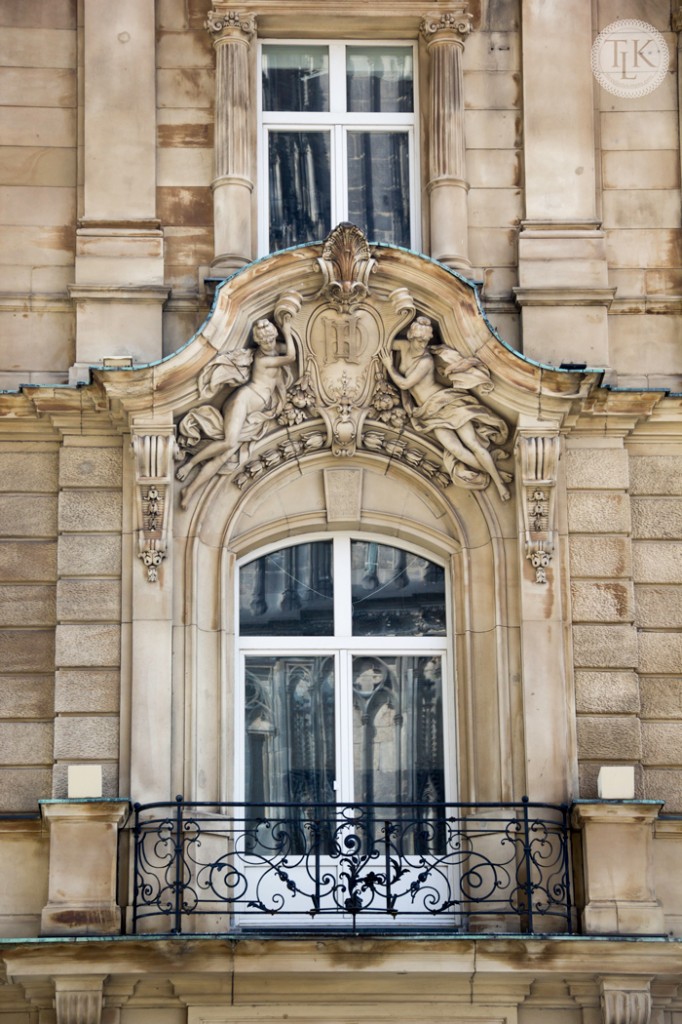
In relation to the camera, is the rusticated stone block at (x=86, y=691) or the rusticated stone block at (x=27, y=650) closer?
the rusticated stone block at (x=86, y=691)

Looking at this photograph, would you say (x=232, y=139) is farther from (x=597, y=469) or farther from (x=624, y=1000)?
(x=624, y=1000)

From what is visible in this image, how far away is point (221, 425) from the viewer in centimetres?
1472

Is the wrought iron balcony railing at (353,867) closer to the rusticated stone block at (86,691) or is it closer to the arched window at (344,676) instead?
the arched window at (344,676)

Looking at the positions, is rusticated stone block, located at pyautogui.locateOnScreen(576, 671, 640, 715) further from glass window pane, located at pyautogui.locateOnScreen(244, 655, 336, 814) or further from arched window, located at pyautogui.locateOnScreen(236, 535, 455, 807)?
glass window pane, located at pyautogui.locateOnScreen(244, 655, 336, 814)

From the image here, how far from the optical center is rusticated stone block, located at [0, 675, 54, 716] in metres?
14.4

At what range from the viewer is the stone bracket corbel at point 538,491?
47.7 ft

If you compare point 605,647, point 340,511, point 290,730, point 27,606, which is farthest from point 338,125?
point 290,730

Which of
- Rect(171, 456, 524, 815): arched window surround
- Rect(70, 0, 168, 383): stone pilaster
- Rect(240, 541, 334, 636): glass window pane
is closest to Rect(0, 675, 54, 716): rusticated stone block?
Rect(171, 456, 524, 815): arched window surround

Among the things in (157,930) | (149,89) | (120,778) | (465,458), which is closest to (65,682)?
(120,778)

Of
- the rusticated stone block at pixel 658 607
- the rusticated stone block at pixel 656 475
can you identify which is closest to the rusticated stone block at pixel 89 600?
the rusticated stone block at pixel 658 607

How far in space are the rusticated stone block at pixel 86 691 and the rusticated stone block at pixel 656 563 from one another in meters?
3.66

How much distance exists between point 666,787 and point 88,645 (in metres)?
4.00

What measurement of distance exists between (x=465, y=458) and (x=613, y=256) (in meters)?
1.96

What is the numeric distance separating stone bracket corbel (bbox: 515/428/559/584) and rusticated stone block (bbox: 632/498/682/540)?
2.28 ft
